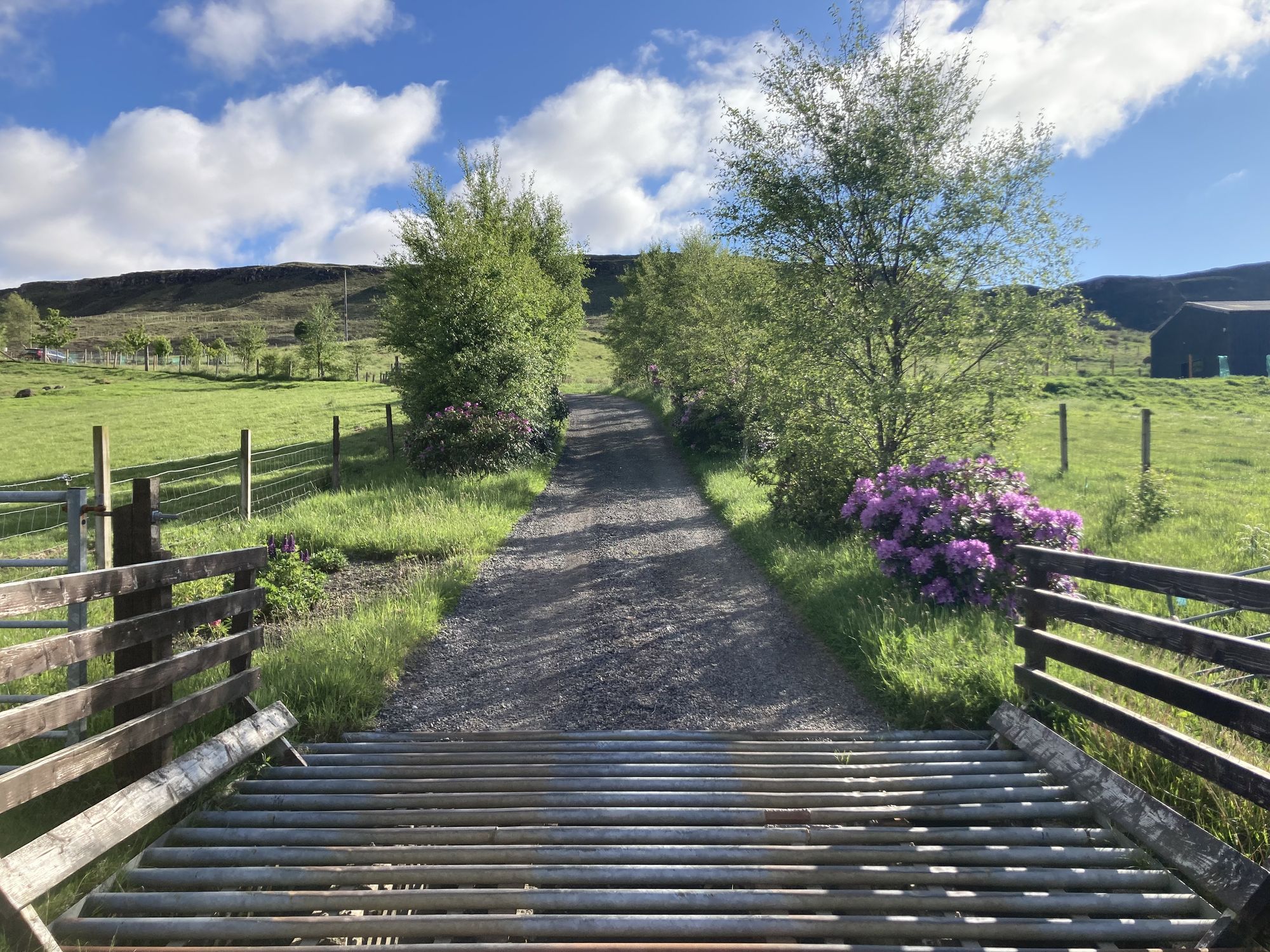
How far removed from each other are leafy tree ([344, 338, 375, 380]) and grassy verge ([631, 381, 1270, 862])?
180 ft

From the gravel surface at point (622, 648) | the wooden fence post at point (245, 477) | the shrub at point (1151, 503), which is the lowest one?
the gravel surface at point (622, 648)

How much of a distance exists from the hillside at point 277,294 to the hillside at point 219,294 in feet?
0.96

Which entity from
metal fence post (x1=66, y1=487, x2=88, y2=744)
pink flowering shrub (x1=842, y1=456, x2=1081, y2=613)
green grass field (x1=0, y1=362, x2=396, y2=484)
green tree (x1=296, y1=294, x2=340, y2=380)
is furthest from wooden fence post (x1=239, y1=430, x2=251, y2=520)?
green tree (x1=296, y1=294, x2=340, y2=380)

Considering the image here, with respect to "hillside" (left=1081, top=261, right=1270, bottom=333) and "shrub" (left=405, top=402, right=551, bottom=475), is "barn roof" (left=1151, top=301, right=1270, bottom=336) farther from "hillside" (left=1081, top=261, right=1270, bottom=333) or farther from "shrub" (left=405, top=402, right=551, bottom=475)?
"hillside" (left=1081, top=261, right=1270, bottom=333)

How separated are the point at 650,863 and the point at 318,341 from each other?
62.0 m

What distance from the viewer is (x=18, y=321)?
82.6 metres

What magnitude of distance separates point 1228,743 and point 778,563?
546cm

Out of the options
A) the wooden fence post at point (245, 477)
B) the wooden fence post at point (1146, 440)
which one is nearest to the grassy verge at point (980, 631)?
the wooden fence post at point (1146, 440)

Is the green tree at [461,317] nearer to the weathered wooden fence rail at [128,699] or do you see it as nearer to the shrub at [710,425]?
the shrub at [710,425]

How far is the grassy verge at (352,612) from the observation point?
13.3 ft

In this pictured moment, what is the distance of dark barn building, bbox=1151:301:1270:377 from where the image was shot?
53.7m

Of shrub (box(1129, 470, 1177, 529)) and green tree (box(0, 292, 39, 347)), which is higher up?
green tree (box(0, 292, 39, 347))

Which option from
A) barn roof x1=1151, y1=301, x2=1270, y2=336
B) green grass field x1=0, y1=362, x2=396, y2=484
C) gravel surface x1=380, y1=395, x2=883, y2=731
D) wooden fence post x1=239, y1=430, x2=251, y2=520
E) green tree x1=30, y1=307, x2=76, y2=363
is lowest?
gravel surface x1=380, y1=395, x2=883, y2=731

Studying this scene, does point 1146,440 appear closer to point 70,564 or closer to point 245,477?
point 70,564
